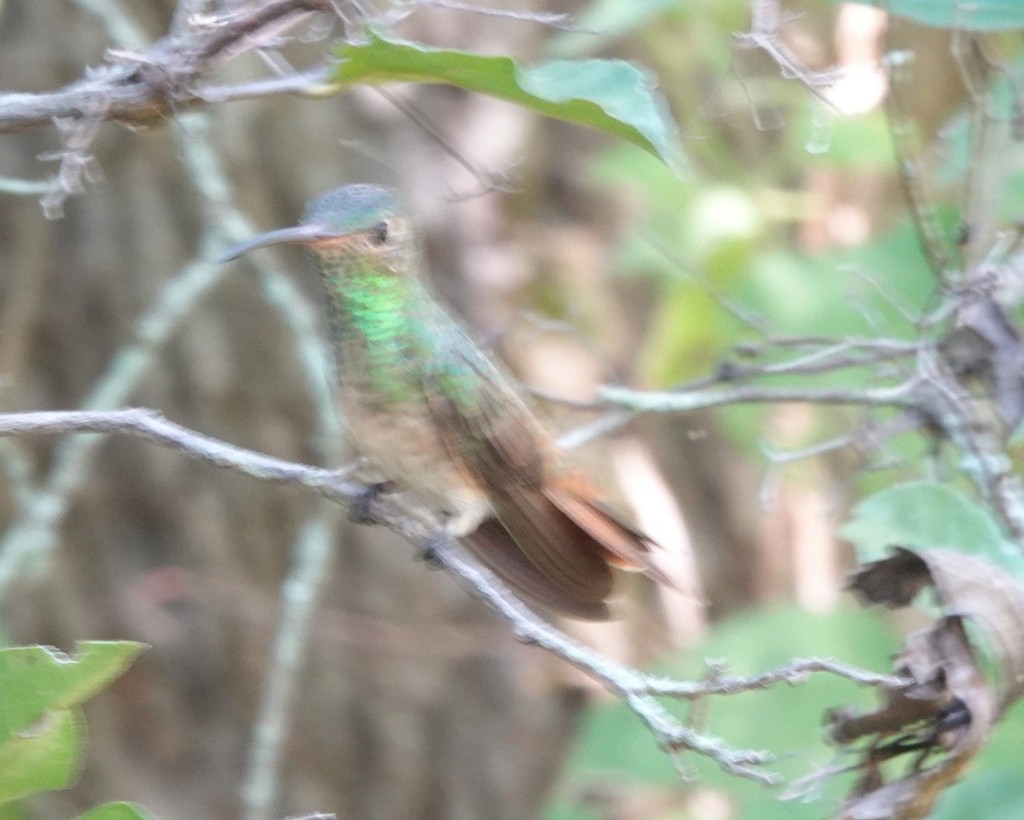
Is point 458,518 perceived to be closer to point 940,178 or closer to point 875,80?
point 940,178

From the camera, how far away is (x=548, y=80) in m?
1.33

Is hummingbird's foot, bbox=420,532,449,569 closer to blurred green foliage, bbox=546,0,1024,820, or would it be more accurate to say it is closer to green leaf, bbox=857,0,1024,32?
blurred green foliage, bbox=546,0,1024,820

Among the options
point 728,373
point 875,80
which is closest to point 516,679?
point 875,80

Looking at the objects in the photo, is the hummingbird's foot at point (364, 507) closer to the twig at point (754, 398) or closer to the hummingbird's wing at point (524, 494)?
the hummingbird's wing at point (524, 494)

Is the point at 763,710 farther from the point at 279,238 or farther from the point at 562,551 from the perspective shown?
the point at 279,238

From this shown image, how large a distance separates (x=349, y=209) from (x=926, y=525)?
861 millimetres

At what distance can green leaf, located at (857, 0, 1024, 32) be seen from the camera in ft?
5.88

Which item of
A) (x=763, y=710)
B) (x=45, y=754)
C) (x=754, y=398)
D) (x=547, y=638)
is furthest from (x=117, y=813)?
(x=763, y=710)

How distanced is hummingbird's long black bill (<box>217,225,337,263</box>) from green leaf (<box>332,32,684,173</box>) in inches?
12.2

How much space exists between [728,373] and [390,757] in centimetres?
208

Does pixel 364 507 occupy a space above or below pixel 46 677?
above

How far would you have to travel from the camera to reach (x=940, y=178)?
2352mm

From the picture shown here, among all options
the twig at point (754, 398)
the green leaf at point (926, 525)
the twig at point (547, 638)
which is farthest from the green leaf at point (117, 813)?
the twig at point (754, 398)

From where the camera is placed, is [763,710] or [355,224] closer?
[355,224]
